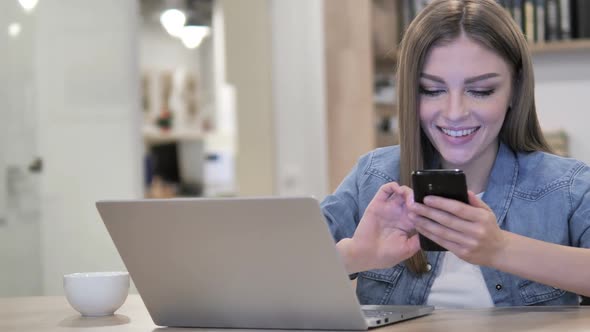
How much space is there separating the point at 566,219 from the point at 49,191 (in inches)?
91.6

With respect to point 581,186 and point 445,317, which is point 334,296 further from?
point 581,186

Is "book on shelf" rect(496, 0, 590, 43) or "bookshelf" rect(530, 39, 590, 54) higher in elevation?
"book on shelf" rect(496, 0, 590, 43)

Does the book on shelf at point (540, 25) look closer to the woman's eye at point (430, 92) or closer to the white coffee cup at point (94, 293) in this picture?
the woman's eye at point (430, 92)

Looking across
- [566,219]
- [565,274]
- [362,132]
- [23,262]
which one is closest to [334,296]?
[565,274]

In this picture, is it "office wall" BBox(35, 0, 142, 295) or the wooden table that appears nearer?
the wooden table

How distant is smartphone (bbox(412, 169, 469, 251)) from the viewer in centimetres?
127

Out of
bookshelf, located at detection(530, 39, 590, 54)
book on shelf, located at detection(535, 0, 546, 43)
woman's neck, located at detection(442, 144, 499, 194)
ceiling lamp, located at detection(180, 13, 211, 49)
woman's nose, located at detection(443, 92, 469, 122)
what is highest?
ceiling lamp, located at detection(180, 13, 211, 49)

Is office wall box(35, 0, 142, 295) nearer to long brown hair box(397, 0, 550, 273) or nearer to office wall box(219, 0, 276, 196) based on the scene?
office wall box(219, 0, 276, 196)

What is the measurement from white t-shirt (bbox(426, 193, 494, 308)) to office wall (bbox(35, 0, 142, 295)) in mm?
2159


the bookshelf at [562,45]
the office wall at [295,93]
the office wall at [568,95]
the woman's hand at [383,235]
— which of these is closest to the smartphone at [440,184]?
the woman's hand at [383,235]

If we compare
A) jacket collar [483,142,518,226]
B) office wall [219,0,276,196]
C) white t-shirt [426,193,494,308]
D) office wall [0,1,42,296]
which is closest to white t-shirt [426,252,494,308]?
white t-shirt [426,193,494,308]

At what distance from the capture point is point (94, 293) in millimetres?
1497

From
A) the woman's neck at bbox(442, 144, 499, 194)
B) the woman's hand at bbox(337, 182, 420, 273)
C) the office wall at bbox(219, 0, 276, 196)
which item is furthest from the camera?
the office wall at bbox(219, 0, 276, 196)

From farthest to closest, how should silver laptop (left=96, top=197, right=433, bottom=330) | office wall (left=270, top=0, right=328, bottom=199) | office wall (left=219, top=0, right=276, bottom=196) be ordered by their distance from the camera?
office wall (left=219, top=0, right=276, bottom=196) < office wall (left=270, top=0, right=328, bottom=199) < silver laptop (left=96, top=197, right=433, bottom=330)
